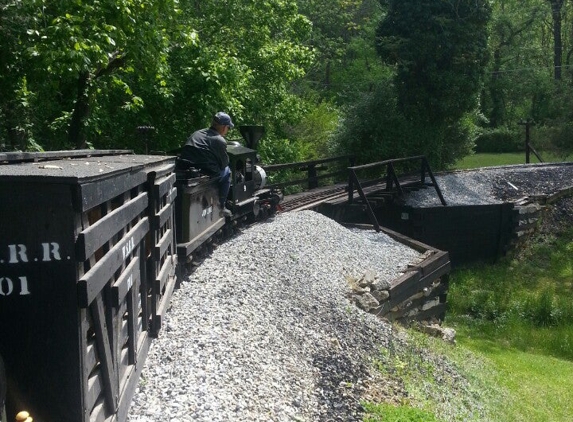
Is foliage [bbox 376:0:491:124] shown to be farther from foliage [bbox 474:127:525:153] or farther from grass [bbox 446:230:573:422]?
foliage [bbox 474:127:525:153]

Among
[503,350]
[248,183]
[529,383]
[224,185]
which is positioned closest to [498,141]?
[503,350]

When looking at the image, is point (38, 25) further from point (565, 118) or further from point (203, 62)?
point (565, 118)

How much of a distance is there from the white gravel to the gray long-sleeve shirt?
54.4 inches

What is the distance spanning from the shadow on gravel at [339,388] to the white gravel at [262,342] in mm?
13

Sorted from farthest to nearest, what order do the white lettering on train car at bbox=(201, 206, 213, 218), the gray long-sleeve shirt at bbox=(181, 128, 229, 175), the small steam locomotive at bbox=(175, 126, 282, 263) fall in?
1. the gray long-sleeve shirt at bbox=(181, 128, 229, 175)
2. the white lettering on train car at bbox=(201, 206, 213, 218)
3. the small steam locomotive at bbox=(175, 126, 282, 263)

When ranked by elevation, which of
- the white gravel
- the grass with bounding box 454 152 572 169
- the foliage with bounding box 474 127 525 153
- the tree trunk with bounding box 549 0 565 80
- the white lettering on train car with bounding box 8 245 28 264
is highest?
the tree trunk with bounding box 549 0 565 80

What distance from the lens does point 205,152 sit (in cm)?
1196

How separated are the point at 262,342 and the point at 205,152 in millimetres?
4686

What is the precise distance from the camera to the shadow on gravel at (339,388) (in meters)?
7.07

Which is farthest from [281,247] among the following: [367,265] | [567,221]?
[567,221]

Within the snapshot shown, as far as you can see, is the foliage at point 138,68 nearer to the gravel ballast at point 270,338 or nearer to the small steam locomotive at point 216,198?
the small steam locomotive at point 216,198

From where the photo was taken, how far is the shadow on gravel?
7070mm

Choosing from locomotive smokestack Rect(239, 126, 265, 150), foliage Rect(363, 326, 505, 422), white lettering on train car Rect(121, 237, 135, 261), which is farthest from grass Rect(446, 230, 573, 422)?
white lettering on train car Rect(121, 237, 135, 261)

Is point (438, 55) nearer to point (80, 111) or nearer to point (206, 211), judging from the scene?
point (80, 111)
